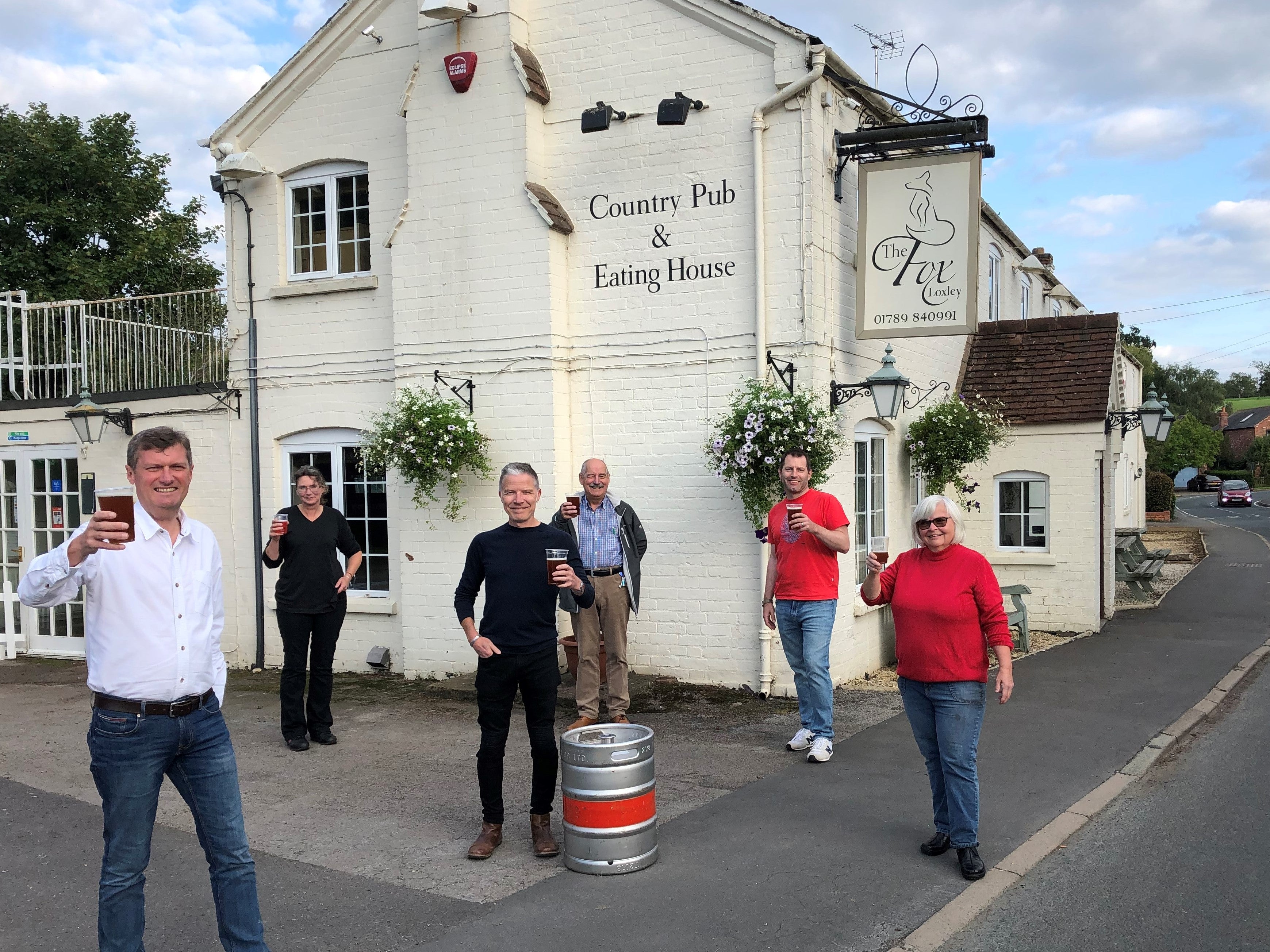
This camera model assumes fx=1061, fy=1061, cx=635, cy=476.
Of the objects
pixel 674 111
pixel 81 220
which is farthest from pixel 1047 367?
pixel 81 220

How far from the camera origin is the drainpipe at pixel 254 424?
11344mm

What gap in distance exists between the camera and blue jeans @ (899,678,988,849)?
5168mm

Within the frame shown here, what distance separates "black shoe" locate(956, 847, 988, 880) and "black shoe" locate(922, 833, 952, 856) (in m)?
0.23

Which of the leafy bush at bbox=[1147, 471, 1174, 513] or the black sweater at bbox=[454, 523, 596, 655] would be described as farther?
the leafy bush at bbox=[1147, 471, 1174, 513]

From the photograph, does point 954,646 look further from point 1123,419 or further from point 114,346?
point 114,346

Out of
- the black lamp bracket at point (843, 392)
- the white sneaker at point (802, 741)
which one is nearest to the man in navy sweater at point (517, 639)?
the white sneaker at point (802, 741)

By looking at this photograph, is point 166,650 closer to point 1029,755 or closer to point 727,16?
point 1029,755

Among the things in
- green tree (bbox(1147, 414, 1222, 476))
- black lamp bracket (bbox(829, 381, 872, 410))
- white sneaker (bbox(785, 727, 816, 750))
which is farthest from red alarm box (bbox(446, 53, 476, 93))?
green tree (bbox(1147, 414, 1222, 476))

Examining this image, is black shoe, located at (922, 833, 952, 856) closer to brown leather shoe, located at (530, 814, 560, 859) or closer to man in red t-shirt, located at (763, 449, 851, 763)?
man in red t-shirt, located at (763, 449, 851, 763)

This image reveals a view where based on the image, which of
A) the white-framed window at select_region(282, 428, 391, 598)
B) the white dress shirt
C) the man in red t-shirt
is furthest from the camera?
the white-framed window at select_region(282, 428, 391, 598)

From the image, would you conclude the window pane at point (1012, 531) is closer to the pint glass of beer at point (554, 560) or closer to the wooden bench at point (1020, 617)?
the wooden bench at point (1020, 617)

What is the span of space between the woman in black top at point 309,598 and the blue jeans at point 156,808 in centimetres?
376

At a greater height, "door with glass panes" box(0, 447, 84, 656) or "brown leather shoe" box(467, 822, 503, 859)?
"door with glass panes" box(0, 447, 84, 656)

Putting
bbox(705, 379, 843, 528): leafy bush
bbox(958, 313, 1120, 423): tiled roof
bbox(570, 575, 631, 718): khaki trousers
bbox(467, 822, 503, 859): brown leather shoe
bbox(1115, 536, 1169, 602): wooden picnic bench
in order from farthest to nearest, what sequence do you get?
bbox(1115, 536, 1169, 602): wooden picnic bench
bbox(958, 313, 1120, 423): tiled roof
bbox(705, 379, 843, 528): leafy bush
bbox(570, 575, 631, 718): khaki trousers
bbox(467, 822, 503, 859): brown leather shoe
